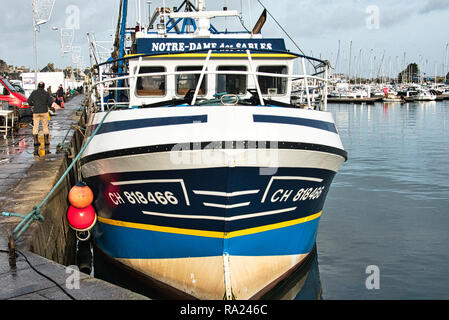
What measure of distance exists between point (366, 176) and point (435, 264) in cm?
855

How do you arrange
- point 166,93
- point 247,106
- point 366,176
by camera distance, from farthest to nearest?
point 366,176 → point 166,93 → point 247,106

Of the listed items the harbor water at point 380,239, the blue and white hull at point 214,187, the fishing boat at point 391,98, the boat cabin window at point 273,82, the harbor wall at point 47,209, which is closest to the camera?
the blue and white hull at point 214,187

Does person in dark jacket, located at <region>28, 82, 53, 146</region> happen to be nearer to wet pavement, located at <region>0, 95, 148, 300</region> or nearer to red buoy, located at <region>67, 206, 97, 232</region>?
wet pavement, located at <region>0, 95, 148, 300</region>

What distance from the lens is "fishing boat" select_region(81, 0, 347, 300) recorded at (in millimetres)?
6383

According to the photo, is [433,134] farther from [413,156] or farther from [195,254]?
[195,254]

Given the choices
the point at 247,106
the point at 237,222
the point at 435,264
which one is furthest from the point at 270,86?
the point at 435,264

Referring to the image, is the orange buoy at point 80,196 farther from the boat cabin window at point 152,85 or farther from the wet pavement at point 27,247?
the boat cabin window at point 152,85

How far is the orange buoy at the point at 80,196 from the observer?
25.5 ft

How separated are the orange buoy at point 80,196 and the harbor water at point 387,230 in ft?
13.8

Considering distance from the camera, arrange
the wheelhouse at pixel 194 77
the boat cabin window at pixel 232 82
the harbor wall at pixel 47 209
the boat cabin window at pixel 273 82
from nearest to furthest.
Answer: the harbor wall at pixel 47 209, the wheelhouse at pixel 194 77, the boat cabin window at pixel 232 82, the boat cabin window at pixel 273 82

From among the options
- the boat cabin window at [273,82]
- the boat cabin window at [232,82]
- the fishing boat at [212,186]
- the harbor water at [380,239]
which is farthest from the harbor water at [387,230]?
the boat cabin window at [232,82]

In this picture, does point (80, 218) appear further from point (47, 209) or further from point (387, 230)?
point (387, 230)

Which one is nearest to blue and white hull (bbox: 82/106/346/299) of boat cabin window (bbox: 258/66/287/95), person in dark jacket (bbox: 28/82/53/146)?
boat cabin window (bbox: 258/66/287/95)

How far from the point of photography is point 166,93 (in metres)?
8.51
